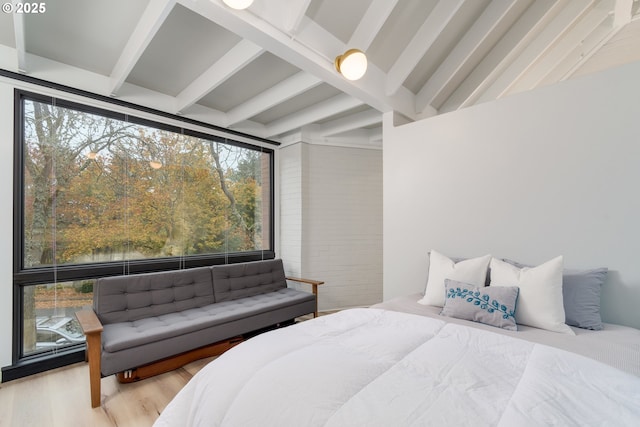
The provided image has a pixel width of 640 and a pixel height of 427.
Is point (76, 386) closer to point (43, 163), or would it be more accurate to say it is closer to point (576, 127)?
point (43, 163)

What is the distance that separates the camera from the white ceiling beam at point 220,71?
7.84ft

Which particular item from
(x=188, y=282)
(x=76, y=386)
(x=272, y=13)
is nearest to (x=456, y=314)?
(x=272, y=13)

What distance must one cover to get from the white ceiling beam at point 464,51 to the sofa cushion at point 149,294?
3.22 m

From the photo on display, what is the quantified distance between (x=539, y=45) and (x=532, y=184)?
1758 mm

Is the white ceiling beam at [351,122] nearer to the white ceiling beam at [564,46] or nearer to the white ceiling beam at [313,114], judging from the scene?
the white ceiling beam at [313,114]

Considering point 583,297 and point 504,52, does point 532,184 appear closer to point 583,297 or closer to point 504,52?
point 583,297

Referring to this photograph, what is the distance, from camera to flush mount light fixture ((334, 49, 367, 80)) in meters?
2.18

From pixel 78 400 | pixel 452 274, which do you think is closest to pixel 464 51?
pixel 452 274

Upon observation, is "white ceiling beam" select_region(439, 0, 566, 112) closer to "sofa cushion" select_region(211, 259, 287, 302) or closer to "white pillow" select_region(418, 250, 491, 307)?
"white pillow" select_region(418, 250, 491, 307)

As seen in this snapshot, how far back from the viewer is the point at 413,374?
3.59ft

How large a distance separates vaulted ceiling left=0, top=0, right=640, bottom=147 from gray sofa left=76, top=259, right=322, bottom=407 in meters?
1.91

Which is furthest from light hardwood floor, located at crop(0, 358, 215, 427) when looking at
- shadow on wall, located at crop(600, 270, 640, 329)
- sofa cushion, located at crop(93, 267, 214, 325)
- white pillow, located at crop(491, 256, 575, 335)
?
shadow on wall, located at crop(600, 270, 640, 329)

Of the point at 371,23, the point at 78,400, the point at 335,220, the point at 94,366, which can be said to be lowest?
the point at 78,400

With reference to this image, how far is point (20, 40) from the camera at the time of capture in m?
2.06
